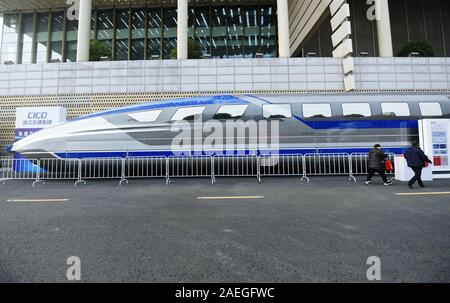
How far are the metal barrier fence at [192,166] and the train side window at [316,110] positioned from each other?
1.68 meters

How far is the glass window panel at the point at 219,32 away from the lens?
31391mm

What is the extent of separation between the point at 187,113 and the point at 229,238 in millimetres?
7659

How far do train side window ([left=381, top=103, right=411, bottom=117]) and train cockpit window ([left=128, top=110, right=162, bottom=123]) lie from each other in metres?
9.49

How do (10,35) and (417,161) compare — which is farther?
(10,35)

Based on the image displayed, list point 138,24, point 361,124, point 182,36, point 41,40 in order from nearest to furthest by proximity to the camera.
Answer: point 361,124 < point 182,36 < point 138,24 < point 41,40

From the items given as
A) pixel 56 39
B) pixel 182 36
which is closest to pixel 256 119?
pixel 182 36

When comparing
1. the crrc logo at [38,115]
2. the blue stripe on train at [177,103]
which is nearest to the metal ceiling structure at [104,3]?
the crrc logo at [38,115]

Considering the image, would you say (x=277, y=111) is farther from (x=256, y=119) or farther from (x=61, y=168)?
(x=61, y=168)

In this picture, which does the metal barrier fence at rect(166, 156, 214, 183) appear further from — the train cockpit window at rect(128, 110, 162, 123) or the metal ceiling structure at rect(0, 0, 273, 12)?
the metal ceiling structure at rect(0, 0, 273, 12)

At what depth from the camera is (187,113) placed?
1068cm

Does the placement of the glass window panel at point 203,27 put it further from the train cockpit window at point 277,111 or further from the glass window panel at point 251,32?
the train cockpit window at point 277,111

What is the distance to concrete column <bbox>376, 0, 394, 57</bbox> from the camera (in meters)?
17.1

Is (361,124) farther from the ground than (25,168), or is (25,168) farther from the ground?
(361,124)
